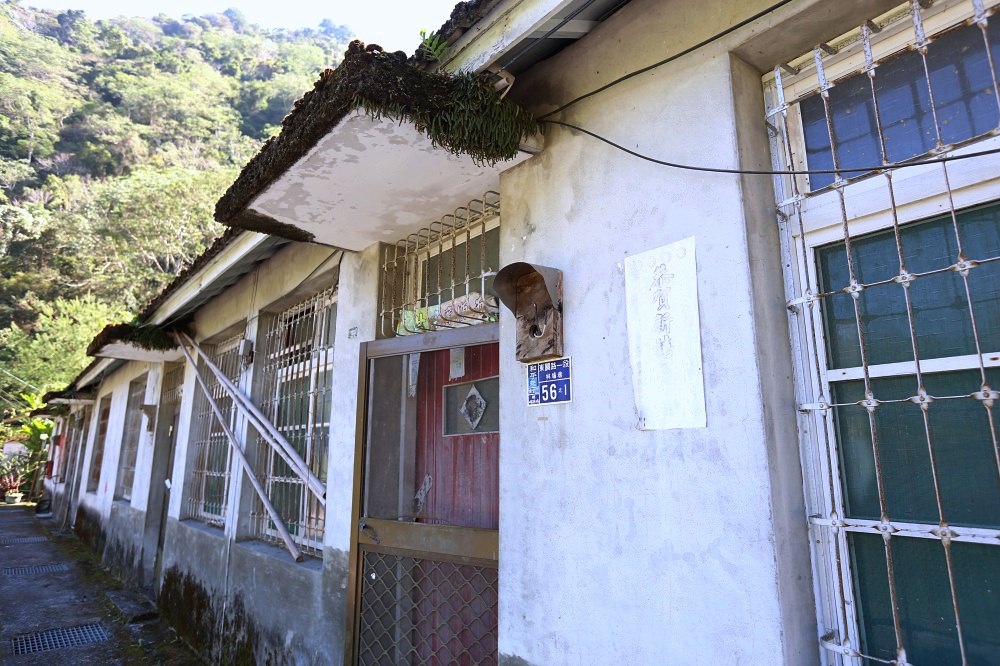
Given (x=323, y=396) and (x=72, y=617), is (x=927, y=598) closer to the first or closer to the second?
(x=323, y=396)

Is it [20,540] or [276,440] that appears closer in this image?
[276,440]

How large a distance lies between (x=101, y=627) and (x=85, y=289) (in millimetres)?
24296

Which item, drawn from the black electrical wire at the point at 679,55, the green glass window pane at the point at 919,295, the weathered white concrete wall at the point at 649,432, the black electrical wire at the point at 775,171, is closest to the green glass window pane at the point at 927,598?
the weathered white concrete wall at the point at 649,432

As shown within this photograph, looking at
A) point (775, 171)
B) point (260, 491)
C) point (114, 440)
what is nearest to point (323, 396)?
point (260, 491)

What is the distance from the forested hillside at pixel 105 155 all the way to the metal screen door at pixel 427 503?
2203 centimetres

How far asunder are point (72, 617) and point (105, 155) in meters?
40.3

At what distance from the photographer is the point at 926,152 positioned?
178cm

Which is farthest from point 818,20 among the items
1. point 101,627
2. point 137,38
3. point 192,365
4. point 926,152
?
point 137,38

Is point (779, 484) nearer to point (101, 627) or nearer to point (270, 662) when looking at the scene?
point (270, 662)

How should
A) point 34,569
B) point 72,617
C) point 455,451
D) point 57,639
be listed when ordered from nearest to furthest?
point 455,451 < point 57,639 < point 72,617 < point 34,569

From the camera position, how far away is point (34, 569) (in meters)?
9.44

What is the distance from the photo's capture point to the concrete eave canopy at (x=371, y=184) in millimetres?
2717

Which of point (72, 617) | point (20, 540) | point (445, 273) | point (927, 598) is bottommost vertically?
point (72, 617)

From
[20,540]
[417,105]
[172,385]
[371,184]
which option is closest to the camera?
[417,105]
